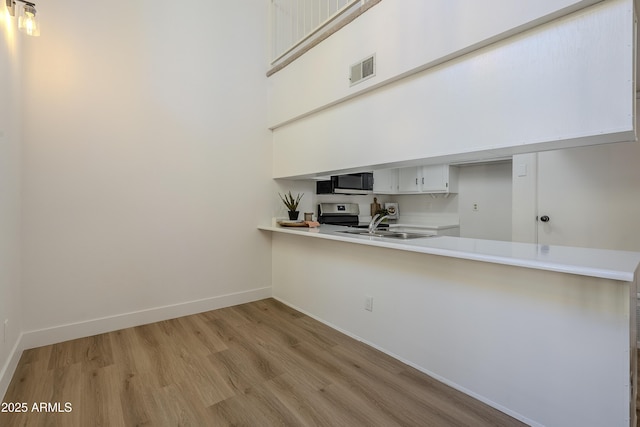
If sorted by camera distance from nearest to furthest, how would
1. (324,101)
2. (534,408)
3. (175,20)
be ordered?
(534,408) < (324,101) < (175,20)

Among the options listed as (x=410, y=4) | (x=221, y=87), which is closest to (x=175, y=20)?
(x=221, y=87)

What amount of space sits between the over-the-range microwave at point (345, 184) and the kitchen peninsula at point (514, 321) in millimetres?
1124

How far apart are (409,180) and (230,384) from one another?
3874 mm

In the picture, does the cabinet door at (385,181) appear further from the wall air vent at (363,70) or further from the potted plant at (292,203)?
the wall air vent at (363,70)

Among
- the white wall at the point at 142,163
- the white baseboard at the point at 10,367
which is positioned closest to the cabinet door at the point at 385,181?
the white wall at the point at 142,163

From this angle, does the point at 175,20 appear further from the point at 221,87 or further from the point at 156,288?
the point at 156,288

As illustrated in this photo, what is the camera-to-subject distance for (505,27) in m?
1.44

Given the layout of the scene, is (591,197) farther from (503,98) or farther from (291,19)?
(291,19)

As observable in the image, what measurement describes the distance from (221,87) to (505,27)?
8.47 ft

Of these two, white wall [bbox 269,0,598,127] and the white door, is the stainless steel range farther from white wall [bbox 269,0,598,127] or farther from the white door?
the white door

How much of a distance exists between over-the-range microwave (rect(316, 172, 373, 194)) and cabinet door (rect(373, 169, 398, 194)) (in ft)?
2.31

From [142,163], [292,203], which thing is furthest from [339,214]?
[142,163]

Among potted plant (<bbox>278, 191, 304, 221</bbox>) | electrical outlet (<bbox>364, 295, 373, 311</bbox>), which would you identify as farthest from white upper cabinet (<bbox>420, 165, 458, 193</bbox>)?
electrical outlet (<bbox>364, 295, 373, 311</bbox>)

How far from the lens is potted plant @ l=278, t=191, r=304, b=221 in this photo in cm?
338
